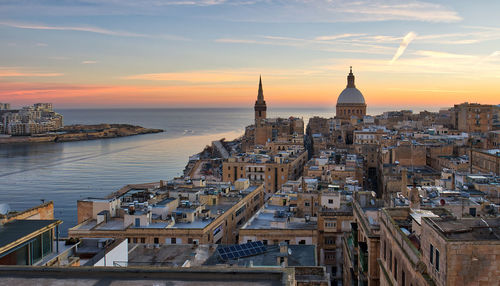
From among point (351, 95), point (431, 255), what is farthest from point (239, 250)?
point (351, 95)

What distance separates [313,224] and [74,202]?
120 feet

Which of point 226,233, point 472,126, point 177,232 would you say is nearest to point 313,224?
point 226,233

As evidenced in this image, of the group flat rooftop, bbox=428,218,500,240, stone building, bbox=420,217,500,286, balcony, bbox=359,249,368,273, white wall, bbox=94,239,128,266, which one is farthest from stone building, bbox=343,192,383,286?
white wall, bbox=94,239,128,266

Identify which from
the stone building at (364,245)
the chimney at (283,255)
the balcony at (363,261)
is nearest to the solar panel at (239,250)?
the chimney at (283,255)

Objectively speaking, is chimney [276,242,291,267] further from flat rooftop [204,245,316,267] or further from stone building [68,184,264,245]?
stone building [68,184,264,245]

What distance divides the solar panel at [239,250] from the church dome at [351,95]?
8456 cm

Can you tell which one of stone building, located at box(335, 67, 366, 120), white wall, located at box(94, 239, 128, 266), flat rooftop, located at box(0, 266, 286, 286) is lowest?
white wall, located at box(94, 239, 128, 266)

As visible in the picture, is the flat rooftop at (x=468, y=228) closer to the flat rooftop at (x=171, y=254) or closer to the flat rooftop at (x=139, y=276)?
the flat rooftop at (x=139, y=276)

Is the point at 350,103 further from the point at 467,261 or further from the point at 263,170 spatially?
the point at 467,261

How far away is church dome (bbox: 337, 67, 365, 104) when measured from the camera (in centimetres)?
10031

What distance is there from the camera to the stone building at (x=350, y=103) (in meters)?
99.1

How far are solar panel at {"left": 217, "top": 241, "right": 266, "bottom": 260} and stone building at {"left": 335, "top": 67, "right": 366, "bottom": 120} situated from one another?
8188 centimetres

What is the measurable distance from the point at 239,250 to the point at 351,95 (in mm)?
86449

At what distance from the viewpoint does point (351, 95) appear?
100938mm
